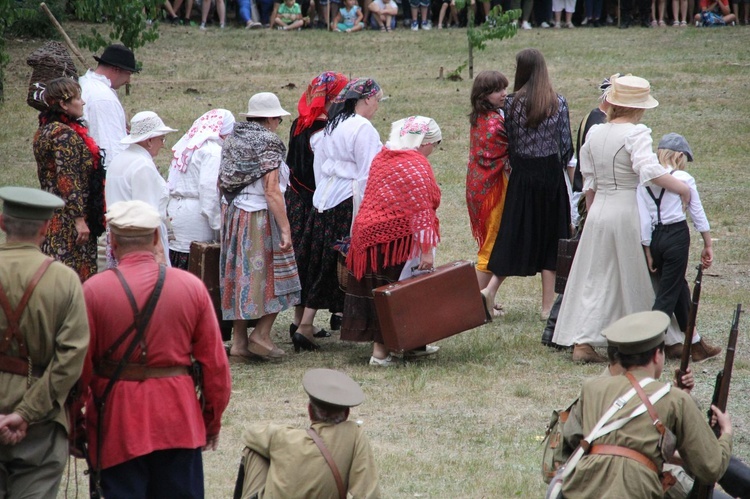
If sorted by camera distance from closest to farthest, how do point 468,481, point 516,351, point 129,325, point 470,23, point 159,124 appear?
point 129,325 < point 468,481 < point 159,124 < point 516,351 < point 470,23

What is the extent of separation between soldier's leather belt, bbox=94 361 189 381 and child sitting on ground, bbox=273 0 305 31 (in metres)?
21.8

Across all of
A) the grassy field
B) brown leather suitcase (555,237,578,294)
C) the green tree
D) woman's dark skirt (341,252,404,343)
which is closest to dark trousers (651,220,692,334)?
the grassy field

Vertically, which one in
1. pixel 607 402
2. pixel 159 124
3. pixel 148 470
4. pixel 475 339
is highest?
pixel 159 124

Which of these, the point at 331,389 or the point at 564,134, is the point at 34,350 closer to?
the point at 331,389

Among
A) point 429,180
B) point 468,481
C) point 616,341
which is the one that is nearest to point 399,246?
point 429,180

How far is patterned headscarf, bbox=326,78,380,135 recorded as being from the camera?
25.2 feet

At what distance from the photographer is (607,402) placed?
163 inches

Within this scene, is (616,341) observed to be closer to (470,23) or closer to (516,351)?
(516,351)

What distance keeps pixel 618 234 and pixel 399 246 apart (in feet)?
4.65

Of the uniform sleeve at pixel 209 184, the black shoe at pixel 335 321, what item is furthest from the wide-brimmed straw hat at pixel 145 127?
the black shoe at pixel 335 321

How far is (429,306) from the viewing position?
24.0 feet

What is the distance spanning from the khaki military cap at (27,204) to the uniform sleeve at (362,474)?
145 cm

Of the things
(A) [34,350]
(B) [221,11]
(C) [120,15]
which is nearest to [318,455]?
(A) [34,350]

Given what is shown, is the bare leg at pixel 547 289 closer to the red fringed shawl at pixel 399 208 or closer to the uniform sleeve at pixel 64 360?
the red fringed shawl at pixel 399 208
